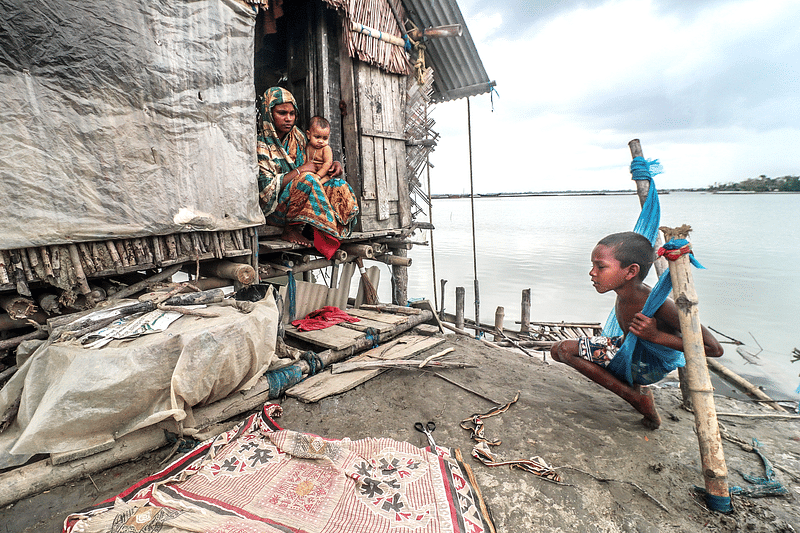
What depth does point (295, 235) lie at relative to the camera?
4867 mm

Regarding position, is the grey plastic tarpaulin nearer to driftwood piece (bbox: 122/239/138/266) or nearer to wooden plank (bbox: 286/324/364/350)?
driftwood piece (bbox: 122/239/138/266)

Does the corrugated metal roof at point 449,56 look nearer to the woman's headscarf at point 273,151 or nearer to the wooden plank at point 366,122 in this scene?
the wooden plank at point 366,122

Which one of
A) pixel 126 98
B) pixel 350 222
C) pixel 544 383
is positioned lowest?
pixel 544 383

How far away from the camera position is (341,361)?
15.2 ft

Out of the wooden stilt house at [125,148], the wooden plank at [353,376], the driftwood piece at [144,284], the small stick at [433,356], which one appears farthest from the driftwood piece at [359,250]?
the driftwood piece at [144,284]

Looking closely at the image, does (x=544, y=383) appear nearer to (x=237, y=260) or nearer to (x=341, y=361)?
(x=341, y=361)

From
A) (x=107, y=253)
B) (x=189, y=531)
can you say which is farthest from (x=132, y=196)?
(x=189, y=531)

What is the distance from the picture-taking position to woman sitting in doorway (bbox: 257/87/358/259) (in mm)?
4504

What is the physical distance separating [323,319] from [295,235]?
4.52 ft

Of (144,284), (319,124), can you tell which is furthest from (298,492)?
(319,124)

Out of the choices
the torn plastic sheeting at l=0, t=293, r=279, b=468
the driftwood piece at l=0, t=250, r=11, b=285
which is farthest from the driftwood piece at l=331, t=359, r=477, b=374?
the driftwood piece at l=0, t=250, r=11, b=285

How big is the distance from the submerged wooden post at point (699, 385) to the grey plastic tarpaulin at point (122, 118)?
3.83 meters

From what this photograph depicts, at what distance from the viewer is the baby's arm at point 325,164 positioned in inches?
187

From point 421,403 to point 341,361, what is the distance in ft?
4.31
